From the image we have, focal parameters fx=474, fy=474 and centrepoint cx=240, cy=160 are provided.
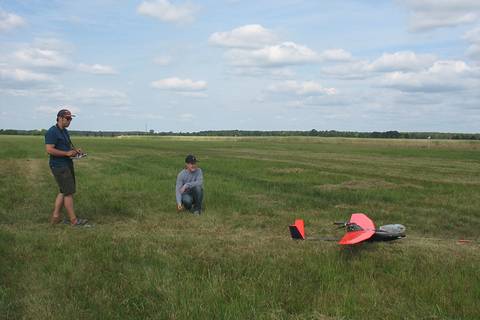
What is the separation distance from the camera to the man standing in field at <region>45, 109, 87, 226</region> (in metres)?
8.59

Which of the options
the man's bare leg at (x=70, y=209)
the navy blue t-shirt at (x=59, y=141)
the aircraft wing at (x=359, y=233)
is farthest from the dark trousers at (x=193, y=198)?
the aircraft wing at (x=359, y=233)

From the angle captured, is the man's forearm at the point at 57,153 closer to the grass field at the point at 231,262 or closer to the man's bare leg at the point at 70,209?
the man's bare leg at the point at 70,209

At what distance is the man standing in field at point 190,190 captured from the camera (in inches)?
412

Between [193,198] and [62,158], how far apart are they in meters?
2.96

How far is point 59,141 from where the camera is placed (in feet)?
28.3

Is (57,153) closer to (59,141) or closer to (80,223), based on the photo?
(59,141)

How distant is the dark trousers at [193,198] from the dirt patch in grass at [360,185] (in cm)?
541

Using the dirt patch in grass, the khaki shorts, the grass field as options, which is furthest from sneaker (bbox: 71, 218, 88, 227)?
the dirt patch in grass

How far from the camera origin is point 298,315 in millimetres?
4438

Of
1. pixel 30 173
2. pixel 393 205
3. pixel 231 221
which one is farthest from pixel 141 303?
pixel 30 173

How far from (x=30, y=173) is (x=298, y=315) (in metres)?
17.4

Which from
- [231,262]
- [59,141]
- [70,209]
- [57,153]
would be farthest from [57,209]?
[231,262]

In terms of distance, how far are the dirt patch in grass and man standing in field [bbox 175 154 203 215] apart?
5378 mm

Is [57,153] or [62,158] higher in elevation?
[57,153]
